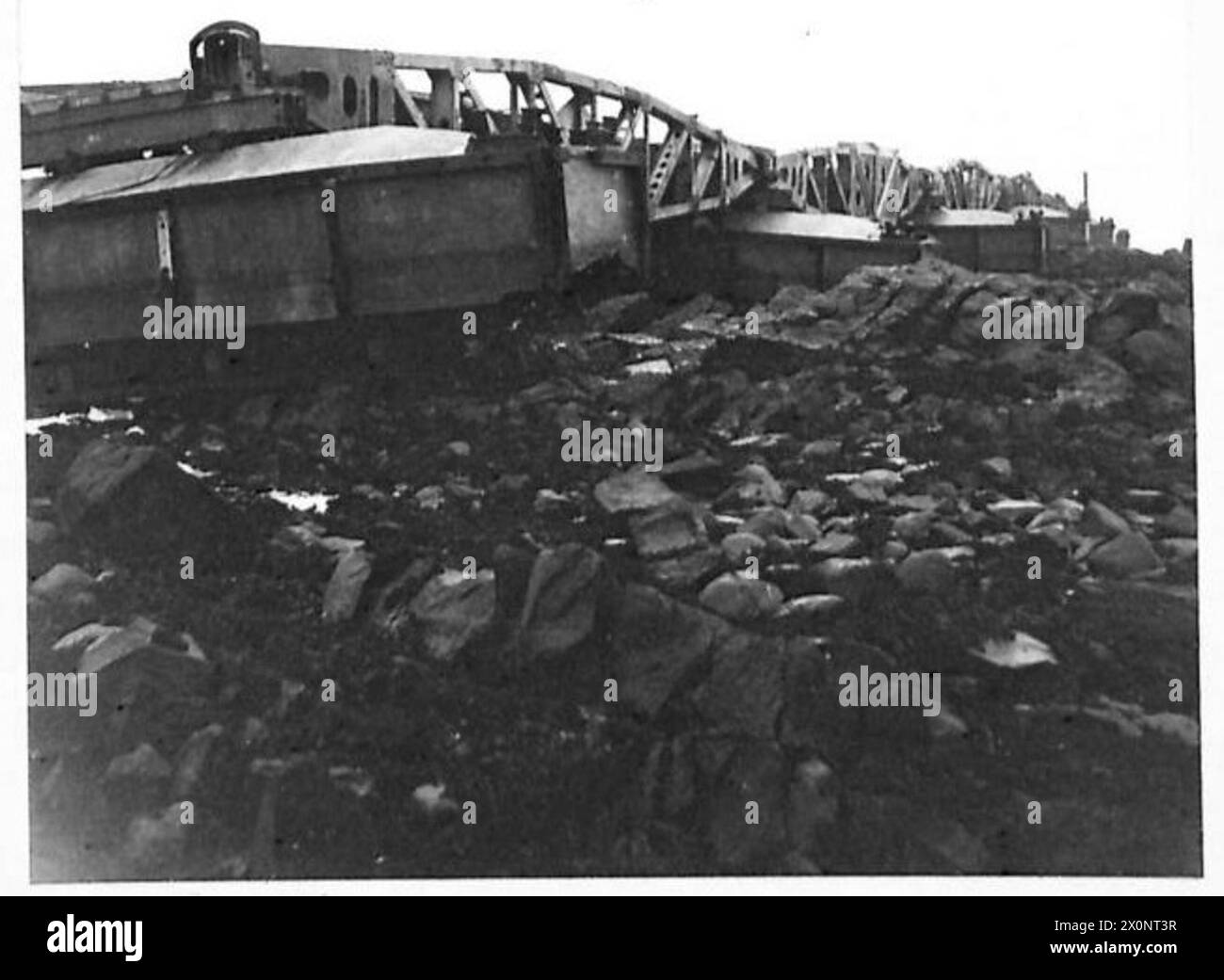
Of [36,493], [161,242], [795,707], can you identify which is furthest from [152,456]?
[795,707]

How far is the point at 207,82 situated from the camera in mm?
5910

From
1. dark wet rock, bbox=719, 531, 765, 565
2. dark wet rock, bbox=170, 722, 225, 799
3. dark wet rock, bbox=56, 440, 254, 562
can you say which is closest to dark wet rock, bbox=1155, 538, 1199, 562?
dark wet rock, bbox=719, 531, 765, 565

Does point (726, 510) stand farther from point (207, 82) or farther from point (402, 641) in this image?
point (207, 82)

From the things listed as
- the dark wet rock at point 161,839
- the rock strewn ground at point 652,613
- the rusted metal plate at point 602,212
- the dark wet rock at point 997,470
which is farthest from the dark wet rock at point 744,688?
the dark wet rock at point 161,839

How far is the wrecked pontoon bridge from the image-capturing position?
5723 millimetres

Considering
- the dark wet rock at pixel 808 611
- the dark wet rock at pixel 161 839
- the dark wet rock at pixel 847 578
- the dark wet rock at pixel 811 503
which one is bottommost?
the dark wet rock at pixel 161 839

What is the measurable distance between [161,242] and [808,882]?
3895 mm

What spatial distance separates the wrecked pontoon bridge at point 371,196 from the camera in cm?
572

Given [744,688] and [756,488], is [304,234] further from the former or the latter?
[744,688]

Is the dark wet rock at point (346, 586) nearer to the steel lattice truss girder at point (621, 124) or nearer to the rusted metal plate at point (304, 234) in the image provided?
the rusted metal plate at point (304, 234)

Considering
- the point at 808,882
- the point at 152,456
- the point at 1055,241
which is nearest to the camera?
the point at 808,882

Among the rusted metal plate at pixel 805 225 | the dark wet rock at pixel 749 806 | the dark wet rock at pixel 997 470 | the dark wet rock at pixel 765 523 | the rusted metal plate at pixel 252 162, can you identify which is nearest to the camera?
the dark wet rock at pixel 749 806

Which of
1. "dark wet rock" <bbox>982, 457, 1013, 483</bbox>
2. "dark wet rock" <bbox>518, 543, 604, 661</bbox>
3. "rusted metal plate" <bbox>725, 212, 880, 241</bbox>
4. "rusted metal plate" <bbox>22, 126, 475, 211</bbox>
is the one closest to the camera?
"dark wet rock" <bbox>518, 543, 604, 661</bbox>

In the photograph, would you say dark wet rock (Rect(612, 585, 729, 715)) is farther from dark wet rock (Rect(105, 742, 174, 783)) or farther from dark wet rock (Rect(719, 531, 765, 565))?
dark wet rock (Rect(105, 742, 174, 783))
